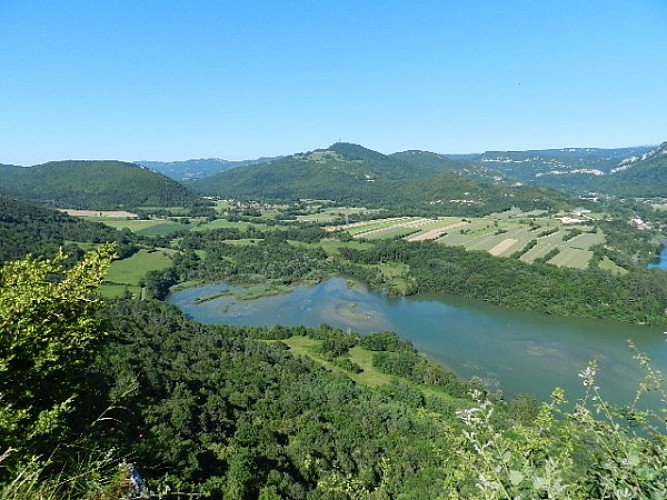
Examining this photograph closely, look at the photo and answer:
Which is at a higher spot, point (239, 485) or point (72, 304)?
point (72, 304)

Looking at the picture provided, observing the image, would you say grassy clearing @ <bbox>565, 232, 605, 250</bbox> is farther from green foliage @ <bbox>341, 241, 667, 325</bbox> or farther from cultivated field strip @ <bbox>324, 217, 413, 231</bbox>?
cultivated field strip @ <bbox>324, 217, 413, 231</bbox>

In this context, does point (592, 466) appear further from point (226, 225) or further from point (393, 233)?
point (226, 225)

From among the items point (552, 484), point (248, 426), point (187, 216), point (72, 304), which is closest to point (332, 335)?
point (248, 426)

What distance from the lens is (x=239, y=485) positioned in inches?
621

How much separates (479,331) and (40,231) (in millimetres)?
79963

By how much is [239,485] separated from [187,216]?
125 metres

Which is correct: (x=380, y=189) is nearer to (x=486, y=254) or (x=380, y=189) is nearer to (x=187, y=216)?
(x=187, y=216)

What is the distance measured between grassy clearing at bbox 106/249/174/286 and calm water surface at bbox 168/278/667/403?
8.63 metres

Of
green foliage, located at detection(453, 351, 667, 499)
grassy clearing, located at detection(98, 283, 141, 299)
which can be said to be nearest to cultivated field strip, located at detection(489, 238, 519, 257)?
grassy clearing, located at detection(98, 283, 141, 299)

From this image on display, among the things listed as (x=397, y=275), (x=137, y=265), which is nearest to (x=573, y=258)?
(x=397, y=275)

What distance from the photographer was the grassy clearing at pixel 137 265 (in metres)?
66.2

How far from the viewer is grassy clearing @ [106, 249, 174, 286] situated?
2606 inches

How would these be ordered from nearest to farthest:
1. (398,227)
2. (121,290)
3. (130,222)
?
1. (121,290)
2. (398,227)
3. (130,222)

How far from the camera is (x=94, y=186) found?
17012cm
